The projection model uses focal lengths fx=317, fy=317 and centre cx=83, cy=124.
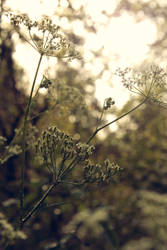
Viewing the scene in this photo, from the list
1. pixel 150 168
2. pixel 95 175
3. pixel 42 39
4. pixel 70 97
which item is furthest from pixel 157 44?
pixel 95 175

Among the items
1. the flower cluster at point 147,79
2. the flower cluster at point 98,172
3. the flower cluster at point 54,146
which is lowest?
the flower cluster at point 98,172

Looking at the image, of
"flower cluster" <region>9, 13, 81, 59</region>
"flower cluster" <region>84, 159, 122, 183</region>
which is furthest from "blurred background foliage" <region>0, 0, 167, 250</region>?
"flower cluster" <region>84, 159, 122, 183</region>

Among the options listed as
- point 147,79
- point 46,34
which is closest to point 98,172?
point 147,79

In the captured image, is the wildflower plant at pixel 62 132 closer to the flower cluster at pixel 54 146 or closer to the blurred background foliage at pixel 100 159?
the flower cluster at pixel 54 146

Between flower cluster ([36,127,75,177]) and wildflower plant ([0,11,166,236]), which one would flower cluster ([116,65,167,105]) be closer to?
wildflower plant ([0,11,166,236])

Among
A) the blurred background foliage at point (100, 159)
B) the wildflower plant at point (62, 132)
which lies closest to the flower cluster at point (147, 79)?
the wildflower plant at point (62, 132)

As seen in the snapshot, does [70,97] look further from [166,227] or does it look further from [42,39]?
[166,227]
